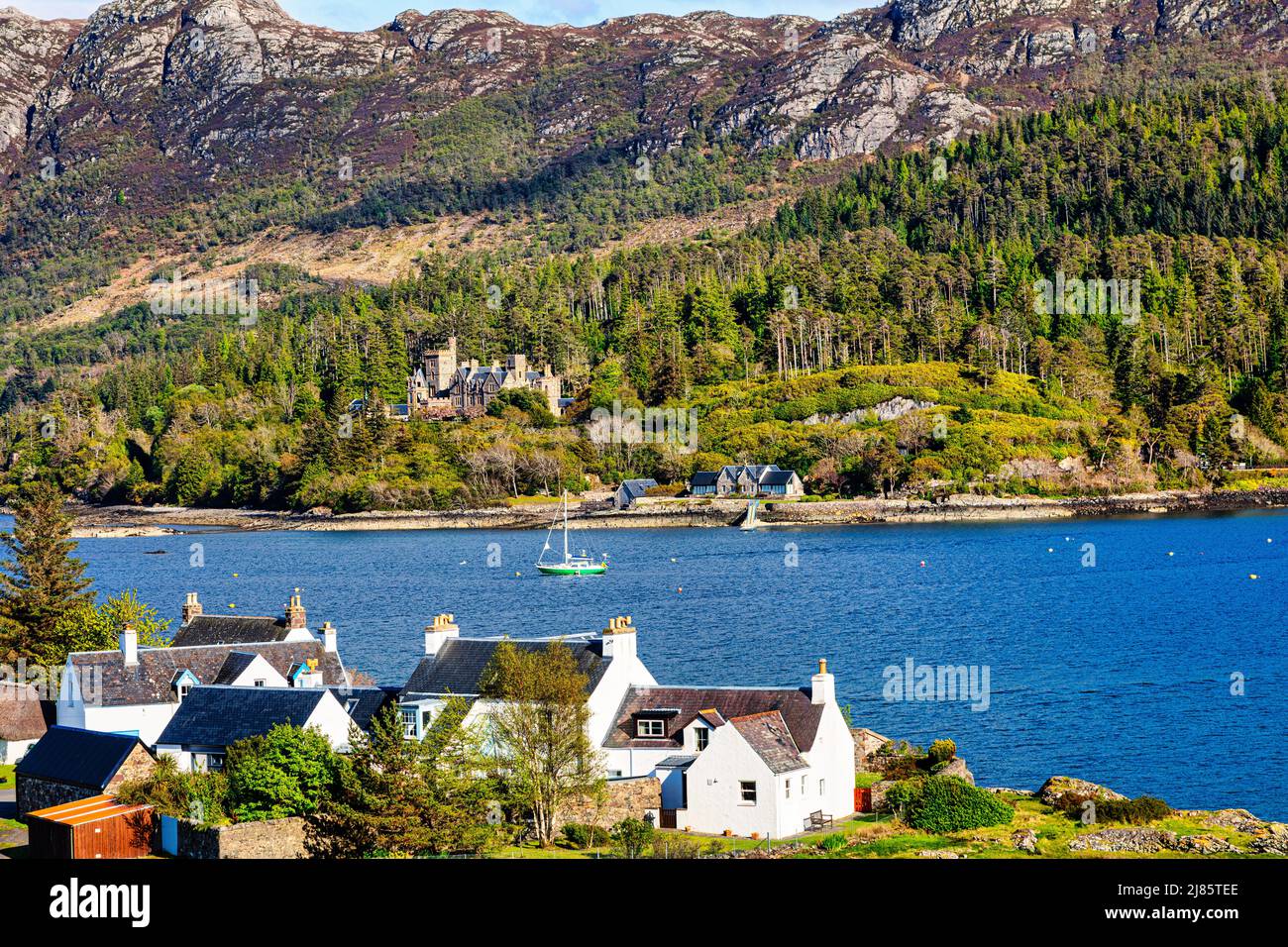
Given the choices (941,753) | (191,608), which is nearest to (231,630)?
(191,608)

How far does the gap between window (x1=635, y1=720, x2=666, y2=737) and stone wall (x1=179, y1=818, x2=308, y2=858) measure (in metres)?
9.75

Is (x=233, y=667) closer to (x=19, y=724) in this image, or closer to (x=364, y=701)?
(x=364, y=701)

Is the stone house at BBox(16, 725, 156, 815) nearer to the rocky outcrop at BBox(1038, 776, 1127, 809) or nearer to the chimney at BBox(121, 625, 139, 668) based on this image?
the chimney at BBox(121, 625, 139, 668)

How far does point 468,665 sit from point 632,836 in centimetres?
1023

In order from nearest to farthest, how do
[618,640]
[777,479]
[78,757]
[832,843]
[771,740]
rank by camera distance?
[832,843]
[771,740]
[78,757]
[618,640]
[777,479]

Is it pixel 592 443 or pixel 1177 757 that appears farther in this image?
pixel 592 443

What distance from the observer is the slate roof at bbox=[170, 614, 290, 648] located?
4834 cm

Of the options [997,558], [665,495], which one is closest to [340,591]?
[997,558]

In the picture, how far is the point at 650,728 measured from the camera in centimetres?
3809

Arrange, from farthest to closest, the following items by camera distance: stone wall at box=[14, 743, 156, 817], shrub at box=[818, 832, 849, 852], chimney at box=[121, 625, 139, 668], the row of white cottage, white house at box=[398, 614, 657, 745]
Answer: chimney at box=[121, 625, 139, 668] < white house at box=[398, 614, 657, 745] < stone wall at box=[14, 743, 156, 817] < the row of white cottage < shrub at box=[818, 832, 849, 852]

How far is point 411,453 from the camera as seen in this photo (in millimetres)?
173750

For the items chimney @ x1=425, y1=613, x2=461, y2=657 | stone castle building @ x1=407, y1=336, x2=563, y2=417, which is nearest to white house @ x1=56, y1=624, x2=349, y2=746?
chimney @ x1=425, y1=613, x2=461, y2=657
